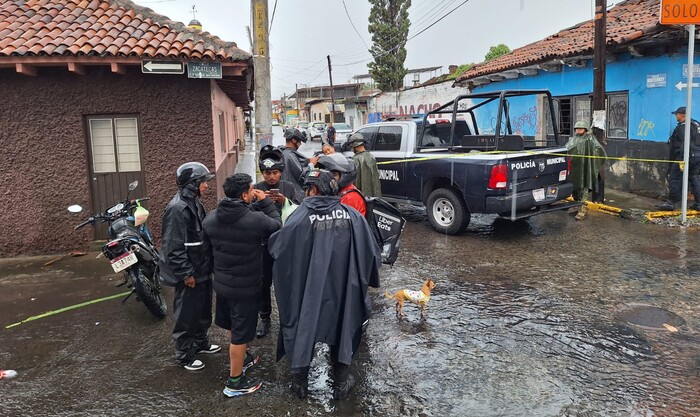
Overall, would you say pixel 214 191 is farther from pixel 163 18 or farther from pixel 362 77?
pixel 362 77

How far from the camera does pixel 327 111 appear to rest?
5822 cm

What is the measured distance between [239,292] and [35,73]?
17.8 feet

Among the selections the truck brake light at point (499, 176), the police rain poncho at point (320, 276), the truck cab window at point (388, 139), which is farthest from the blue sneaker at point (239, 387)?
the truck cab window at point (388, 139)

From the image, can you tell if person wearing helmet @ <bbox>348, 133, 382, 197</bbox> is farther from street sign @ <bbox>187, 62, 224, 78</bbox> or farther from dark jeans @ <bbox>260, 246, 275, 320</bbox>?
dark jeans @ <bbox>260, 246, 275, 320</bbox>

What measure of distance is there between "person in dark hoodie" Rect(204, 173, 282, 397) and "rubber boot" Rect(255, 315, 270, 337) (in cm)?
96

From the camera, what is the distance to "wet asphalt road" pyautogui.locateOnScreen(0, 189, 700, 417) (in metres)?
3.60

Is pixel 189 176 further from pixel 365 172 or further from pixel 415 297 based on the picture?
pixel 365 172

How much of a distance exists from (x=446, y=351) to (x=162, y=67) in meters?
5.18

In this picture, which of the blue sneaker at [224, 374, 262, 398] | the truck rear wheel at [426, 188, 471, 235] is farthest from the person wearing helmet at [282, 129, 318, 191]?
the truck rear wheel at [426, 188, 471, 235]

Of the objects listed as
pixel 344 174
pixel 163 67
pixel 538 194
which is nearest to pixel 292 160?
pixel 344 174

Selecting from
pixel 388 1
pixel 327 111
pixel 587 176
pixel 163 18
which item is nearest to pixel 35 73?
pixel 163 18

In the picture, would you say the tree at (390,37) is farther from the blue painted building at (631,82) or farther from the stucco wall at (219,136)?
the blue painted building at (631,82)

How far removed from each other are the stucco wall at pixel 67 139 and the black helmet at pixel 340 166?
3951 millimetres

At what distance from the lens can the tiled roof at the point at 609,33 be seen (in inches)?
416
